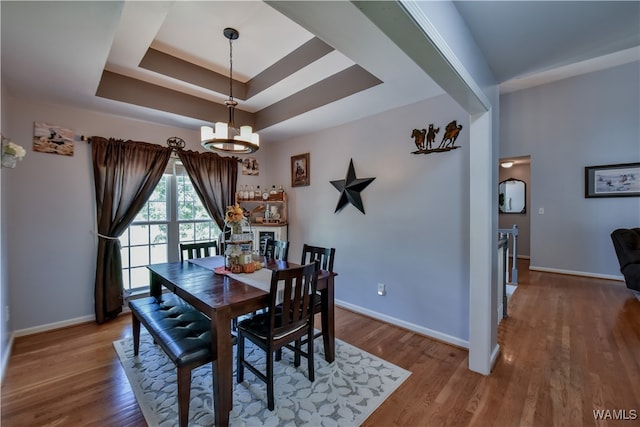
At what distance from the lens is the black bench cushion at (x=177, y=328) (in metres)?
1.59

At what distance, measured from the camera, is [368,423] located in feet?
5.43

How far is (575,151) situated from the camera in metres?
4.75

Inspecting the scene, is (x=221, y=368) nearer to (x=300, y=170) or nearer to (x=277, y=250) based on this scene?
(x=277, y=250)

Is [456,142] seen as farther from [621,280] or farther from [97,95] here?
[621,280]

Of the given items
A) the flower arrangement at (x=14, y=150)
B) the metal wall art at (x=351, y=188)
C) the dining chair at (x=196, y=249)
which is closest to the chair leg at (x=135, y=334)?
the dining chair at (x=196, y=249)

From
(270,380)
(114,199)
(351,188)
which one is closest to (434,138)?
(351,188)

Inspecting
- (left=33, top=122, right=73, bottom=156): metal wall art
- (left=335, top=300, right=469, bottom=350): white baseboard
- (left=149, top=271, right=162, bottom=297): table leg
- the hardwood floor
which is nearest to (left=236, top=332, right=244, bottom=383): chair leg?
the hardwood floor

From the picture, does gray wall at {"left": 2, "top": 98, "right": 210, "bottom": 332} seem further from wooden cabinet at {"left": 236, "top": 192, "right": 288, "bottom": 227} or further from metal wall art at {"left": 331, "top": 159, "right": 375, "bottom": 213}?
metal wall art at {"left": 331, "top": 159, "right": 375, "bottom": 213}

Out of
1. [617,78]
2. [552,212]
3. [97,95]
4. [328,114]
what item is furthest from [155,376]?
[617,78]

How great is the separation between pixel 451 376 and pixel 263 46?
3.40 metres

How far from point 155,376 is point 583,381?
3.32 m

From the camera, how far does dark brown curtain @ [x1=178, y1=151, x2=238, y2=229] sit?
372 cm

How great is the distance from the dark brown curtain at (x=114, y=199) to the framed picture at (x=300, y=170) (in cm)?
198

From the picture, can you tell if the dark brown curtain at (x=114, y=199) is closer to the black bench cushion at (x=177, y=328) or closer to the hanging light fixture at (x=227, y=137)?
the black bench cushion at (x=177, y=328)
